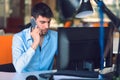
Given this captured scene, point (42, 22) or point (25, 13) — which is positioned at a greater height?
point (42, 22)

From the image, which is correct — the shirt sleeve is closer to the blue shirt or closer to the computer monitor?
the blue shirt

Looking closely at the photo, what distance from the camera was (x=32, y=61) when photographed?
3254mm

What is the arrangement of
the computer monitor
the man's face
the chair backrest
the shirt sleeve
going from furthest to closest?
the chair backrest
the man's face
the shirt sleeve
the computer monitor

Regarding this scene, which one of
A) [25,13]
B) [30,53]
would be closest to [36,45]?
[30,53]

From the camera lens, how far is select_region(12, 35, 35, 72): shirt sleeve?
10.1 feet

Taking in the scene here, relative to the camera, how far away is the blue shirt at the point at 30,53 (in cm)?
310

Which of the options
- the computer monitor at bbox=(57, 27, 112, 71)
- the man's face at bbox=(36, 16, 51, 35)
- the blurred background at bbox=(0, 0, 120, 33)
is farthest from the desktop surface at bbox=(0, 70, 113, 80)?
the blurred background at bbox=(0, 0, 120, 33)

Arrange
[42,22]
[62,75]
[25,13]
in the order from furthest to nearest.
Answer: [25,13]
[42,22]
[62,75]

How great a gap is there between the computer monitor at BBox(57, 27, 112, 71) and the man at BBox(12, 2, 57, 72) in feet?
1.86

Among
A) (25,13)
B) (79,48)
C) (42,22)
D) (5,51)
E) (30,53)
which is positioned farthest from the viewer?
(25,13)

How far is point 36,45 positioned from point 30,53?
0.31 ft

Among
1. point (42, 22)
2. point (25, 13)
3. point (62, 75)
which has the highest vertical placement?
point (42, 22)

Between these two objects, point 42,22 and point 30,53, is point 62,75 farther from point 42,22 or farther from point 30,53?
point 42,22

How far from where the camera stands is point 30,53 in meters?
3.09
